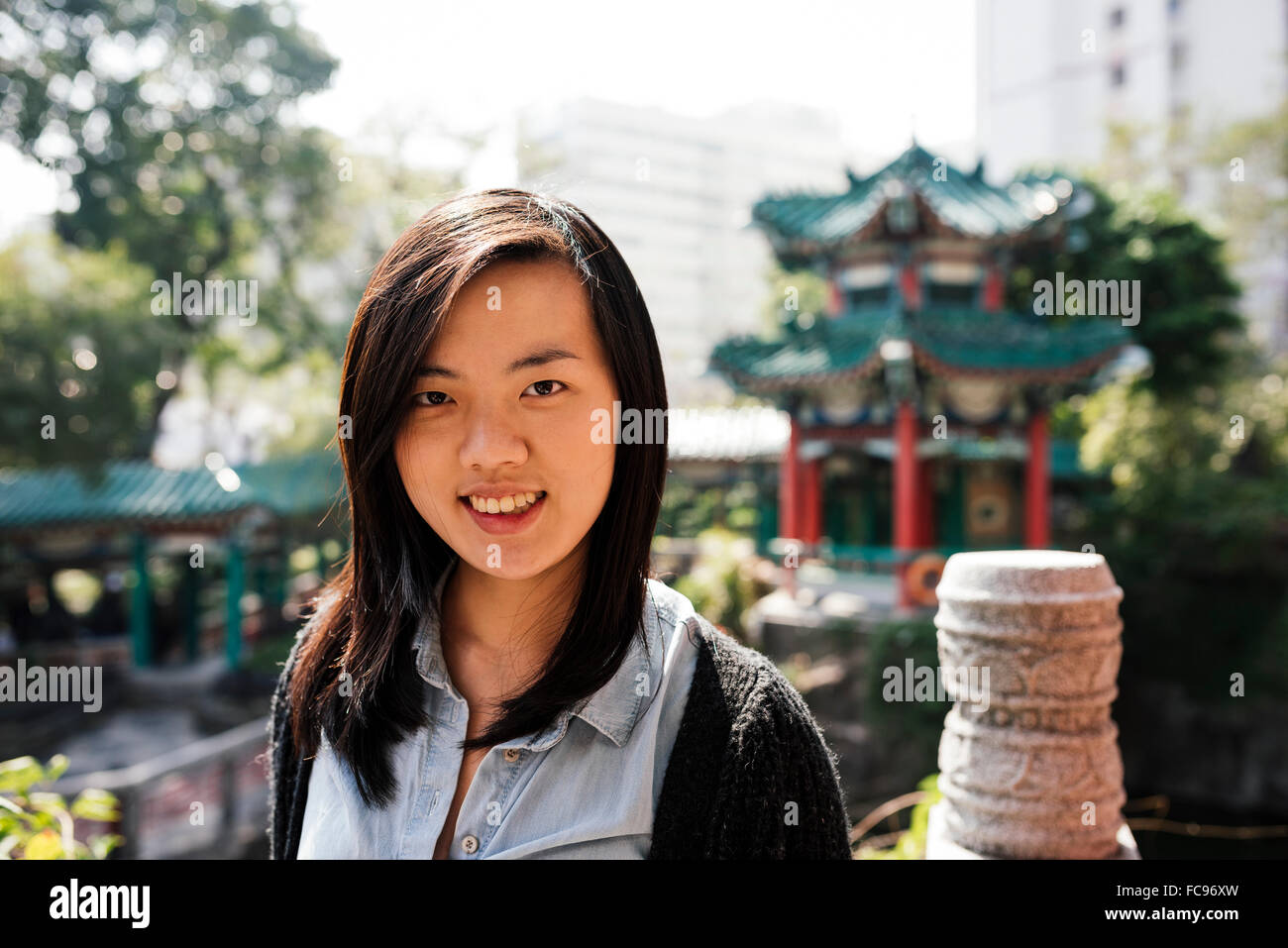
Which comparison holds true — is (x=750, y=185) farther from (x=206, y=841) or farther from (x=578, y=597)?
(x=578, y=597)

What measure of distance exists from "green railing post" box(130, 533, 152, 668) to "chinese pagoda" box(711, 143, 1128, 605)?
270 inches

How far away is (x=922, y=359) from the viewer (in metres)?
8.21

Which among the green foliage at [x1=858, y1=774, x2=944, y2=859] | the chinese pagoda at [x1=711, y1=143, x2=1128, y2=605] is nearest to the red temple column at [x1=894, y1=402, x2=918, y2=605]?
the chinese pagoda at [x1=711, y1=143, x2=1128, y2=605]

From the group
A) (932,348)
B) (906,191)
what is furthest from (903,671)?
(906,191)

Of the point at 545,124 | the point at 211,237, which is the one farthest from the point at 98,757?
the point at 545,124

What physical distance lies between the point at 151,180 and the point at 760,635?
999 cm

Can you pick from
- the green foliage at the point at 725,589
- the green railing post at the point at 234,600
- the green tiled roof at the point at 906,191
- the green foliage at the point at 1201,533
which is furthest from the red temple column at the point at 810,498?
the green railing post at the point at 234,600

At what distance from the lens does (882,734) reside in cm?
789

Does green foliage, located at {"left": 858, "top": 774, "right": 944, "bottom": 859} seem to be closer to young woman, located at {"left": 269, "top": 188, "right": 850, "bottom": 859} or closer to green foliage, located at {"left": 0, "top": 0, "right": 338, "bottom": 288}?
young woman, located at {"left": 269, "top": 188, "right": 850, "bottom": 859}

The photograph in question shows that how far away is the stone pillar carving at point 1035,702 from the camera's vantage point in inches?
72.4

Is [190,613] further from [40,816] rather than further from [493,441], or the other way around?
[493,441]

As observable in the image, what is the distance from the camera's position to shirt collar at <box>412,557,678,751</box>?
102cm

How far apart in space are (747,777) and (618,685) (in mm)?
184
